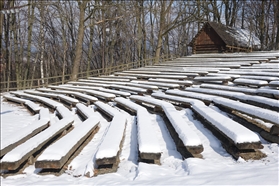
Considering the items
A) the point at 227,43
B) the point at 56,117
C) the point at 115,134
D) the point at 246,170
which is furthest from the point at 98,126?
the point at 227,43

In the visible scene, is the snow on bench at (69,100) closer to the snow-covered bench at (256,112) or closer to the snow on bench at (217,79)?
the snow on bench at (217,79)

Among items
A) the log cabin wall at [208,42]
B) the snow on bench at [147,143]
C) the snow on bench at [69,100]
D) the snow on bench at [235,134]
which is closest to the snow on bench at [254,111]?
the snow on bench at [235,134]

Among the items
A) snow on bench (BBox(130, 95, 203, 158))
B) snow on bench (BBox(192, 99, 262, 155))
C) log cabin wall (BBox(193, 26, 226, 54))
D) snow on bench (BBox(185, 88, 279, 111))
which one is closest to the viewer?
snow on bench (BBox(192, 99, 262, 155))

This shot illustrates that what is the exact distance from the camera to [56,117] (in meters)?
7.87

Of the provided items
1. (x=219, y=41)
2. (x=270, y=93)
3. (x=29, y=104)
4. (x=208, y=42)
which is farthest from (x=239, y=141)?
(x=208, y=42)

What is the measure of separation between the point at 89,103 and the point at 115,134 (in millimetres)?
4825

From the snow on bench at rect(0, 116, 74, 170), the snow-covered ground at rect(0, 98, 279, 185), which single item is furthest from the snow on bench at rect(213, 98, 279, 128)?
the snow on bench at rect(0, 116, 74, 170)

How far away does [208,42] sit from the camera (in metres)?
25.0

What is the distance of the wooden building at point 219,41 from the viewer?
23.4 meters

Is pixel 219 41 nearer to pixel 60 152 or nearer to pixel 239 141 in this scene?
pixel 239 141

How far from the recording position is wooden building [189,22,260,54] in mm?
23422

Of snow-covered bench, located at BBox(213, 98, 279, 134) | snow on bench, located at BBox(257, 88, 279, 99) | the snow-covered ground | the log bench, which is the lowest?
the snow-covered ground

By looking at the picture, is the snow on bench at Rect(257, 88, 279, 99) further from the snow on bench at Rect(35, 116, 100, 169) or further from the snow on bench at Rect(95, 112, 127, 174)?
the snow on bench at Rect(35, 116, 100, 169)

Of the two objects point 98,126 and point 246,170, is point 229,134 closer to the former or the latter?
point 246,170
